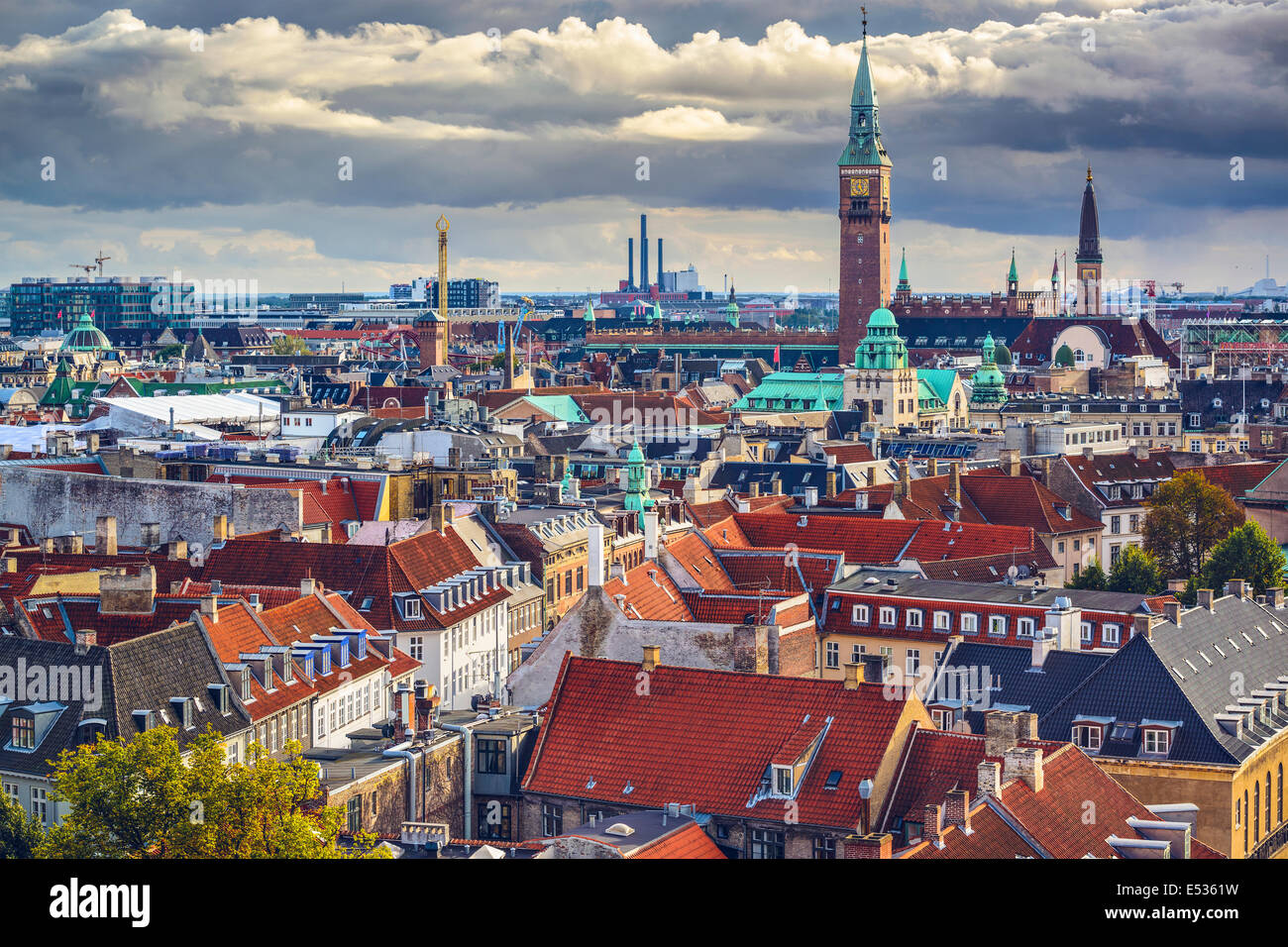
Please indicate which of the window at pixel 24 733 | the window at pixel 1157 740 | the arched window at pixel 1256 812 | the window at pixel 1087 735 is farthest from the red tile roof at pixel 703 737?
the arched window at pixel 1256 812

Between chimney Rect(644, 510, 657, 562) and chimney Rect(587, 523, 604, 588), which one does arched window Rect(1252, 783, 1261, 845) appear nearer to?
chimney Rect(587, 523, 604, 588)

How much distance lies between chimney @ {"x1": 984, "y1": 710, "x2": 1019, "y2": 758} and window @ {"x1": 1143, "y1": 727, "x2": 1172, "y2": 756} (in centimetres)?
689

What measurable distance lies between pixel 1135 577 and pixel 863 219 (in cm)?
13520

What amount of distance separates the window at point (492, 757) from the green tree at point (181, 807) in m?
7.47

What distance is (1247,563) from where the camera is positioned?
6294cm

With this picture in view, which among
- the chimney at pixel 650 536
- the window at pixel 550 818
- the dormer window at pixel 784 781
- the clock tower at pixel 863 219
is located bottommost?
the window at pixel 550 818

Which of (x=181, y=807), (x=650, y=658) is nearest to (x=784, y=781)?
(x=650, y=658)

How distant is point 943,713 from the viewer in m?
40.9

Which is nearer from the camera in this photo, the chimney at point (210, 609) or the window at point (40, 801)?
the window at point (40, 801)

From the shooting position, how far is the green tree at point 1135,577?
6231 centimetres

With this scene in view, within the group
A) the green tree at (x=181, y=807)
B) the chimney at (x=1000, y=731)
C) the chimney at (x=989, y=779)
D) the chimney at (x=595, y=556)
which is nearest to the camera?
the green tree at (x=181, y=807)

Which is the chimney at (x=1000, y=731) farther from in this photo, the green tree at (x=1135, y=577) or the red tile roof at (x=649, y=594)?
the green tree at (x=1135, y=577)
